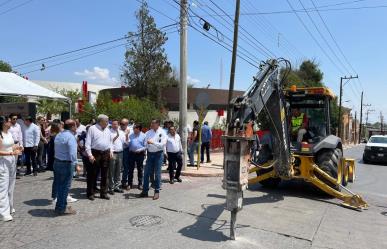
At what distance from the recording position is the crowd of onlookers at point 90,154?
698 centimetres

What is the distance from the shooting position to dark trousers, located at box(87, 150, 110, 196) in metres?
8.58

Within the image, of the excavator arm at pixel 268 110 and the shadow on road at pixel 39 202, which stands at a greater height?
the excavator arm at pixel 268 110

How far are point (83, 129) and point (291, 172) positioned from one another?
6064mm

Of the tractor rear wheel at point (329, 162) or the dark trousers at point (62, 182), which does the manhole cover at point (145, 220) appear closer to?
the dark trousers at point (62, 182)

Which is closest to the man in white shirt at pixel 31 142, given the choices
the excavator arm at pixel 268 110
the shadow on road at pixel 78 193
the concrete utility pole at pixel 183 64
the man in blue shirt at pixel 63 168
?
the shadow on road at pixel 78 193

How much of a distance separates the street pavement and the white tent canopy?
394 centimetres

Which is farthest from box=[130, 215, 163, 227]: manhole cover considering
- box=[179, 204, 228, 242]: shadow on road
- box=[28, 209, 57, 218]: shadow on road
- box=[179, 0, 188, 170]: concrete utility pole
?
box=[179, 0, 188, 170]: concrete utility pole

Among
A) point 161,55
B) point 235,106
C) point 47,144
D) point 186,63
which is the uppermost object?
point 161,55

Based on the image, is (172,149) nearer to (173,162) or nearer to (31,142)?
(173,162)

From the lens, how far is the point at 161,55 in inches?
1444

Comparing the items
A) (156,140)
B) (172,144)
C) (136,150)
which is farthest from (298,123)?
(136,150)

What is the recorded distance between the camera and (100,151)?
858cm

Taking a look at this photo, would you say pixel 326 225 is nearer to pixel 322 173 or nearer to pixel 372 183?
pixel 322 173

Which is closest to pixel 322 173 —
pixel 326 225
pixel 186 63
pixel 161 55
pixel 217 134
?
pixel 326 225
